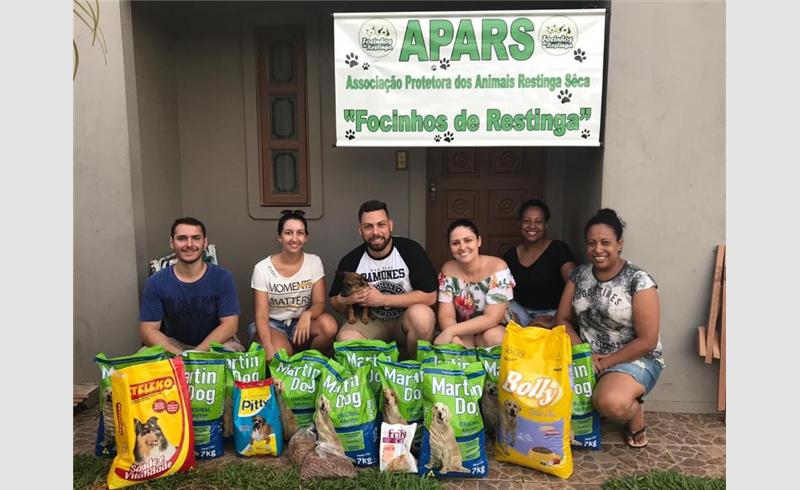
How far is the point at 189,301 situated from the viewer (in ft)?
11.5

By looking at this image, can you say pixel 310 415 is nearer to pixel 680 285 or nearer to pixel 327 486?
pixel 327 486

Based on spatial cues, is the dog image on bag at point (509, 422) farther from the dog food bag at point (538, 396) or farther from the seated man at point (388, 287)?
the seated man at point (388, 287)

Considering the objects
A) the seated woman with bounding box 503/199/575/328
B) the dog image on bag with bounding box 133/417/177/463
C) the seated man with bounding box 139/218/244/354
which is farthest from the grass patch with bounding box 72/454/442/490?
the seated woman with bounding box 503/199/575/328

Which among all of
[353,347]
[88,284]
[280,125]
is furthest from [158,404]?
[280,125]

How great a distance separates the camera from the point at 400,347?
3947 millimetres

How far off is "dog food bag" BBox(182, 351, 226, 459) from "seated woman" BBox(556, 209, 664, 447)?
228cm

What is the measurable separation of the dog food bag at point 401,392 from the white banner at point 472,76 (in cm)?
156

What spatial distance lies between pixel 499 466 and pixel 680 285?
1893 mm

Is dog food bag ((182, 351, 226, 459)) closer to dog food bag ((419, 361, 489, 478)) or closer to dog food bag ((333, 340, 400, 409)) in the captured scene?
dog food bag ((333, 340, 400, 409))

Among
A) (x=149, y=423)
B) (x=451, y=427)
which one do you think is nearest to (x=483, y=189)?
(x=451, y=427)

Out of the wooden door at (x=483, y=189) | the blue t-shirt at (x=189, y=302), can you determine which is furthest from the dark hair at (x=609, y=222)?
the blue t-shirt at (x=189, y=302)

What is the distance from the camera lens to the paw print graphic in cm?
354

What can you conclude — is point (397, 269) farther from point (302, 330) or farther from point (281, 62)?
point (281, 62)

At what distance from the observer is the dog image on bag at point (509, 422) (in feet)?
9.52
